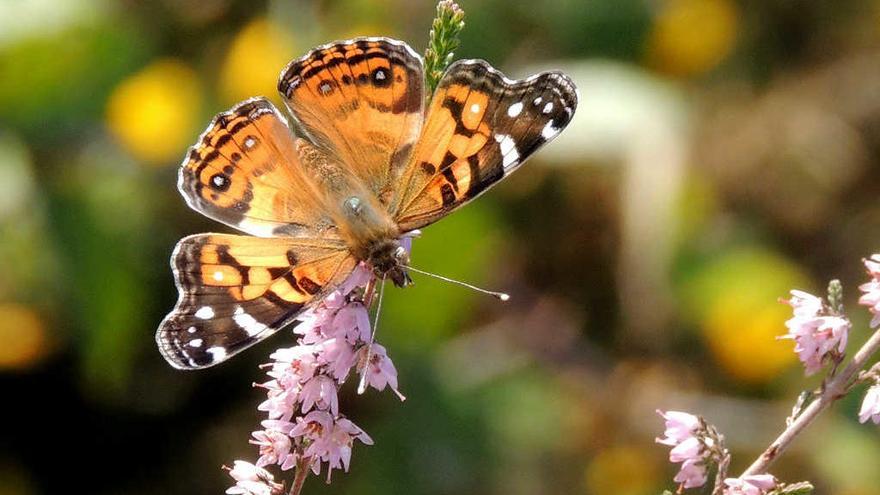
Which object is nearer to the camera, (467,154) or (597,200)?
(467,154)

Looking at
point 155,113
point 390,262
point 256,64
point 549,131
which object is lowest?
point 390,262

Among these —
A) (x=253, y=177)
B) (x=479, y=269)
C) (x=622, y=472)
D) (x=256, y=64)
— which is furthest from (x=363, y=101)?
(x=622, y=472)

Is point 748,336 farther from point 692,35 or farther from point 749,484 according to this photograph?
point 749,484

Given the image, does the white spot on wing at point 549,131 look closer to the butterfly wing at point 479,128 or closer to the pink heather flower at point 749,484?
the butterfly wing at point 479,128

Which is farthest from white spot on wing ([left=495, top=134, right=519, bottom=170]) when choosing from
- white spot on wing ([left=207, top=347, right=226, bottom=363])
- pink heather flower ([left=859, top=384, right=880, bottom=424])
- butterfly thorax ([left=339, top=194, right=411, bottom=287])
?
pink heather flower ([left=859, top=384, right=880, bottom=424])

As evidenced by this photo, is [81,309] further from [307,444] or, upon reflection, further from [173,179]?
[307,444]

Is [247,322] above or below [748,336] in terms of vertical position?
below

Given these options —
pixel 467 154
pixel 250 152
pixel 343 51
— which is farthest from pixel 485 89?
pixel 250 152
